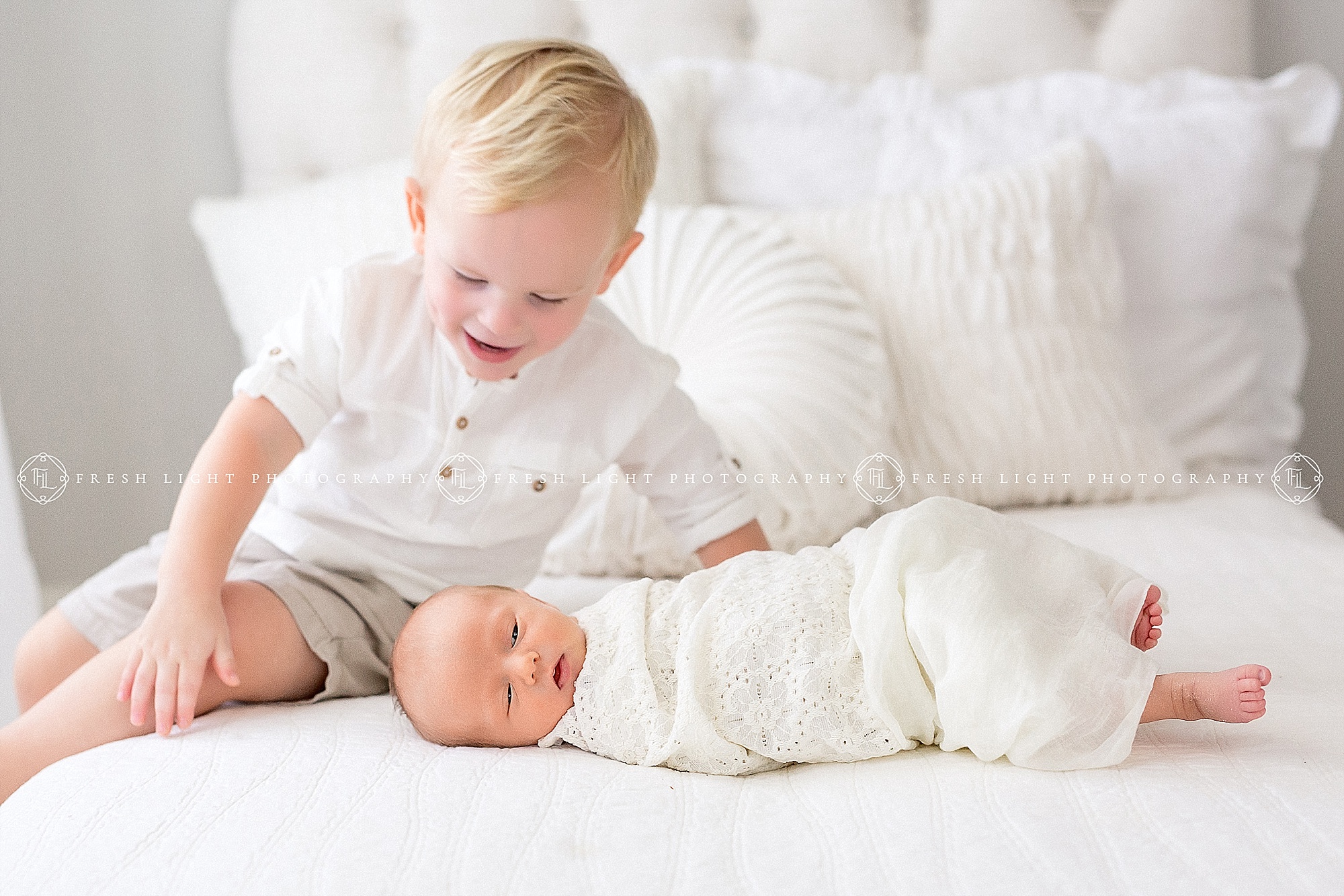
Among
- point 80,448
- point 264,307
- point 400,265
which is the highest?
point 400,265

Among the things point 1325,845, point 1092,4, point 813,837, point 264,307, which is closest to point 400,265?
point 264,307

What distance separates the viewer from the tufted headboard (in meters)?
1.67

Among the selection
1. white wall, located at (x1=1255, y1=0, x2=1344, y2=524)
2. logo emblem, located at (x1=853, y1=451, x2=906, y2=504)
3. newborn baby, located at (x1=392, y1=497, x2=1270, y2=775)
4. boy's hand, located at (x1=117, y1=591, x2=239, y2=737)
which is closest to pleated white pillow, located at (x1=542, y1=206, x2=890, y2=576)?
logo emblem, located at (x1=853, y1=451, x2=906, y2=504)

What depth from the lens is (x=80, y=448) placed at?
1.62 meters

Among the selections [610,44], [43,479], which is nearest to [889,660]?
[610,44]

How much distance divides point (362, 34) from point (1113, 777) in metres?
1.50

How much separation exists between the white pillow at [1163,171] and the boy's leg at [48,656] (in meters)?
1.05

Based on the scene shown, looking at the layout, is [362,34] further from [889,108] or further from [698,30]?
[889,108]

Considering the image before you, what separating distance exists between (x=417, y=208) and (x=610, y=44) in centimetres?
90

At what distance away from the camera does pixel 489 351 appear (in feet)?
2.90

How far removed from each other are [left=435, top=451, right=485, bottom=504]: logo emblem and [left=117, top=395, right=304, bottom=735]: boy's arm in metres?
0.14

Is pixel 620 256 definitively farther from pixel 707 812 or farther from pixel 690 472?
pixel 707 812

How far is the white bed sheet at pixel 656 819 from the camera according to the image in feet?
1.92

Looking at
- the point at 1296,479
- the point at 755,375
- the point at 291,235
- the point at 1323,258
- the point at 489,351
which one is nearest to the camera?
the point at 489,351
